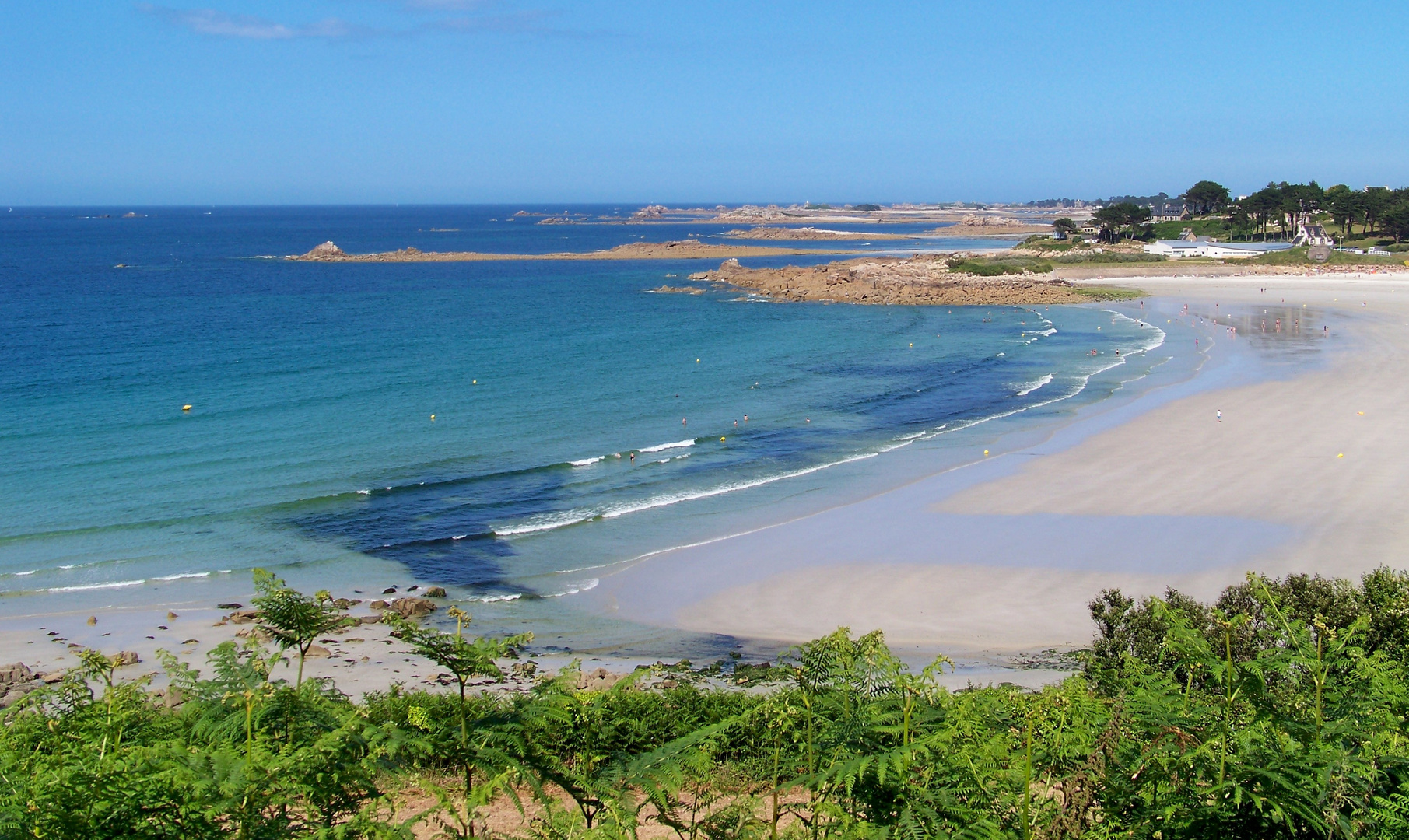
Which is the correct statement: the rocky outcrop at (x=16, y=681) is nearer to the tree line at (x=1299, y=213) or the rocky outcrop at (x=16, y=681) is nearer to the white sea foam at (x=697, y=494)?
the white sea foam at (x=697, y=494)

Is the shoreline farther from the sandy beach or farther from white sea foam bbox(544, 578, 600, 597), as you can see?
white sea foam bbox(544, 578, 600, 597)

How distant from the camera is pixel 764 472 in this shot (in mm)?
29375

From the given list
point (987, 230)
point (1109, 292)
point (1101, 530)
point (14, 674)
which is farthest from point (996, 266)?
point (987, 230)

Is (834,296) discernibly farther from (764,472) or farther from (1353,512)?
(1353,512)

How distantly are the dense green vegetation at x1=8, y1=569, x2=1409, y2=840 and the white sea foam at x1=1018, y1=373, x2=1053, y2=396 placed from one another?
121 feet

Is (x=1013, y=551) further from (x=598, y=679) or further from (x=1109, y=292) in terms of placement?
(x=1109, y=292)

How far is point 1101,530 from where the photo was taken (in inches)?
915

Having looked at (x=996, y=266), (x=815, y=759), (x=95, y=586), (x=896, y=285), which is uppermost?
(x=996, y=266)

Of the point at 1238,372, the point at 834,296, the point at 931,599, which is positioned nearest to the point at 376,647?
the point at 931,599

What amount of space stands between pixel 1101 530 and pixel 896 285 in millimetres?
61651

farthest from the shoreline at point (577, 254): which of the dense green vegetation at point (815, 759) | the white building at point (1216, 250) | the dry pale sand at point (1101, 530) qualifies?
the dense green vegetation at point (815, 759)

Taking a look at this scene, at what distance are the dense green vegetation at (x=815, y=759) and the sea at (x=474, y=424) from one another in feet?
39.9

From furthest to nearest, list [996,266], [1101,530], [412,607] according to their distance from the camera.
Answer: [996,266] → [1101,530] → [412,607]

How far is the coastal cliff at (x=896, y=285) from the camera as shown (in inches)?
3061
